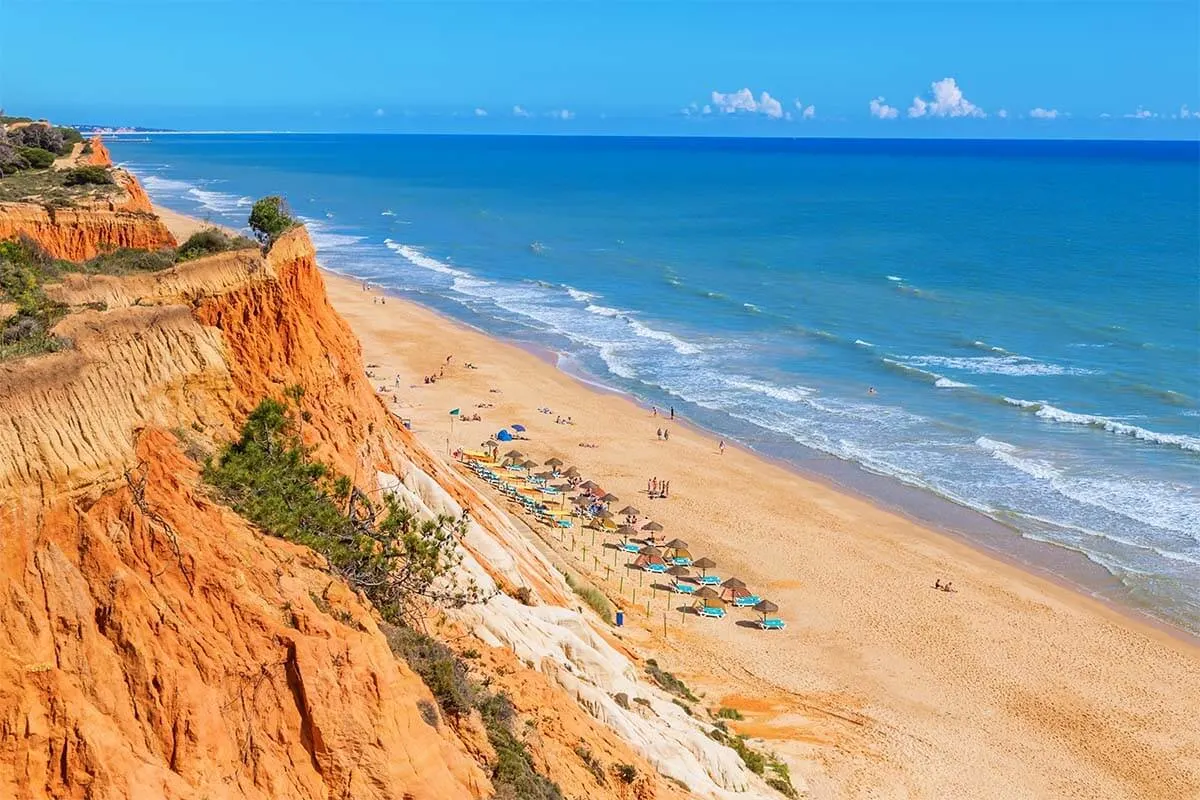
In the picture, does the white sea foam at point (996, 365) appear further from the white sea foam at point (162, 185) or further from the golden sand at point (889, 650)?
the white sea foam at point (162, 185)

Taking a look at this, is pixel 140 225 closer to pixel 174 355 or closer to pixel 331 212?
pixel 174 355

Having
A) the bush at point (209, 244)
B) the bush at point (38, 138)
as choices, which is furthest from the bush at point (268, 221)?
the bush at point (38, 138)

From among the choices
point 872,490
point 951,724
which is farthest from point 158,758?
point 872,490

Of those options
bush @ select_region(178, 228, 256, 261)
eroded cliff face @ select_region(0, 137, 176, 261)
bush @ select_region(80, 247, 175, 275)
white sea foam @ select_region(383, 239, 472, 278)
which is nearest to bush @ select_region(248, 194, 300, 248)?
bush @ select_region(178, 228, 256, 261)

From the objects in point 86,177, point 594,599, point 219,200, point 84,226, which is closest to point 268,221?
point 84,226

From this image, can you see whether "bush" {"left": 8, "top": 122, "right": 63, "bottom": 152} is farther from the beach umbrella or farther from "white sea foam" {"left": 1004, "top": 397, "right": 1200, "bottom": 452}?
"white sea foam" {"left": 1004, "top": 397, "right": 1200, "bottom": 452}

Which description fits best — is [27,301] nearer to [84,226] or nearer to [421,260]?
[84,226]
